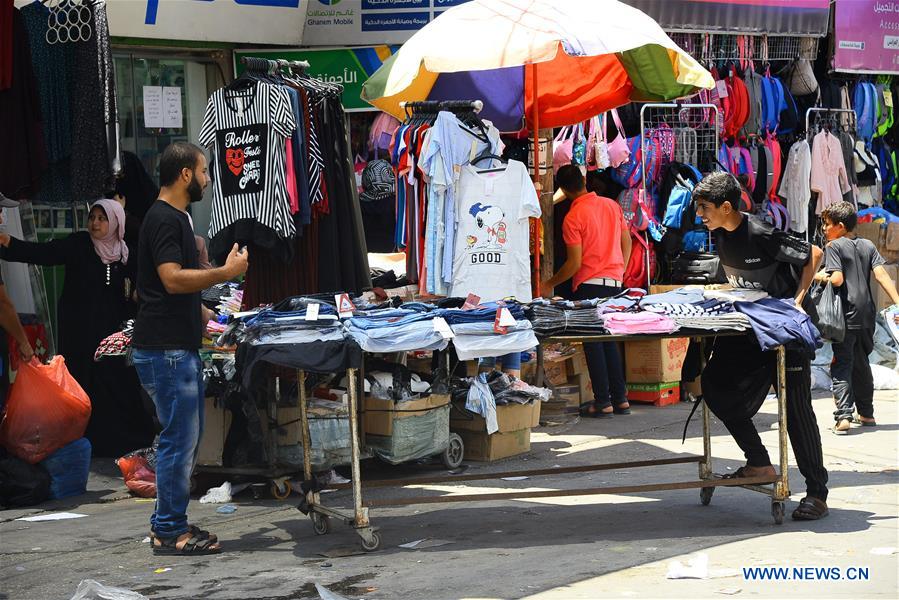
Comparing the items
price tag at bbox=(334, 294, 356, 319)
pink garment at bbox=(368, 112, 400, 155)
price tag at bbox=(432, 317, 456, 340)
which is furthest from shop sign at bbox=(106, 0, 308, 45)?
price tag at bbox=(432, 317, 456, 340)

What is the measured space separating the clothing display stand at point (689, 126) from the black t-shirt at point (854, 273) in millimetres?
2089

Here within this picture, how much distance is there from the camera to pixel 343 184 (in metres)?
8.45

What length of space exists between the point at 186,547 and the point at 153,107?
17.5 feet

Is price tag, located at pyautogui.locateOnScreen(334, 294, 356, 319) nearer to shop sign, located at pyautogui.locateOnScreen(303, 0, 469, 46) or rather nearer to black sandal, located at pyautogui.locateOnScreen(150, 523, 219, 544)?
black sandal, located at pyautogui.locateOnScreen(150, 523, 219, 544)

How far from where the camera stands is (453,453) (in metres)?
8.80

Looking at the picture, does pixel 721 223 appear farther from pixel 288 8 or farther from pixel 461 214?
pixel 288 8

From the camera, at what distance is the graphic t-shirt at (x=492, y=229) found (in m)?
8.88

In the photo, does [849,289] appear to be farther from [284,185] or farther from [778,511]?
[284,185]

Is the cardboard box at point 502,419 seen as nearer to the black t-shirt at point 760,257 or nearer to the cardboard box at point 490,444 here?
the cardboard box at point 490,444

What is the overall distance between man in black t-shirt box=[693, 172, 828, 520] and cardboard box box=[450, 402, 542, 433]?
6.79 ft

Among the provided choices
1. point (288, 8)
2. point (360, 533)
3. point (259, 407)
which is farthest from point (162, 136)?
point (360, 533)

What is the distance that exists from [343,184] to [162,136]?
313 centimetres

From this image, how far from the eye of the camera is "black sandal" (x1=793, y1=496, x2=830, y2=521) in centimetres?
707

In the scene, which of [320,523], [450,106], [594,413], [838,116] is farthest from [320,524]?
[838,116]
